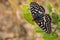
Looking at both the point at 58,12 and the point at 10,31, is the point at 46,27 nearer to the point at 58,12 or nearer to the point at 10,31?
the point at 58,12

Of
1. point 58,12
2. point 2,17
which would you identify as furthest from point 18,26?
point 58,12

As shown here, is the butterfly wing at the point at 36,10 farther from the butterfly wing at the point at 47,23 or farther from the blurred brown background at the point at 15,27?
the blurred brown background at the point at 15,27

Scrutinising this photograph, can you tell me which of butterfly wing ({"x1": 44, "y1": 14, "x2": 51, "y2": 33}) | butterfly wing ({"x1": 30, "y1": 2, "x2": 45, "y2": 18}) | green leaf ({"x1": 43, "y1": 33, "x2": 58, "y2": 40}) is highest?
butterfly wing ({"x1": 30, "y1": 2, "x2": 45, "y2": 18})

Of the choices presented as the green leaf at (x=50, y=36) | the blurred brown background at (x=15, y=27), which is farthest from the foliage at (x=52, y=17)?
the blurred brown background at (x=15, y=27)

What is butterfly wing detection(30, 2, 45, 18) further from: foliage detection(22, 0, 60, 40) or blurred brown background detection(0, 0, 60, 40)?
blurred brown background detection(0, 0, 60, 40)

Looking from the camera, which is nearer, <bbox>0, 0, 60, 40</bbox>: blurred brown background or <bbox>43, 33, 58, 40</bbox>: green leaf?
<bbox>43, 33, 58, 40</bbox>: green leaf

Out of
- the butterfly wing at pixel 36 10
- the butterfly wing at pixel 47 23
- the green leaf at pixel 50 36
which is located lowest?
the green leaf at pixel 50 36

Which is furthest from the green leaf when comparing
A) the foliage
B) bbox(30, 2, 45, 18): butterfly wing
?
bbox(30, 2, 45, 18): butterfly wing

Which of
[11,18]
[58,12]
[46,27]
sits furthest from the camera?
[11,18]
